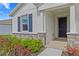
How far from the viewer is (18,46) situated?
4012 mm

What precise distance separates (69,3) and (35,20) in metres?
1.00

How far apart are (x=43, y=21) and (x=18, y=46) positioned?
926mm

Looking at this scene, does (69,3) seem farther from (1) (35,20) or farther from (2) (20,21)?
(2) (20,21)

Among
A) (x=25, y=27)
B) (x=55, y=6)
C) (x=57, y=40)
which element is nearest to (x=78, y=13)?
(x=55, y=6)

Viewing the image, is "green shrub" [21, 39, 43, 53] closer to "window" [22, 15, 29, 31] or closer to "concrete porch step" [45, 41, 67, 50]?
"concrete porch step" [45, 41, 67, 50]

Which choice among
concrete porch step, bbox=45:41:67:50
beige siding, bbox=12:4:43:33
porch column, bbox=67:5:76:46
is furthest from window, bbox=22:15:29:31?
porch column, bbox=67:5:76:46

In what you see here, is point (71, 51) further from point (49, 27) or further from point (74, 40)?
point (49, 27)

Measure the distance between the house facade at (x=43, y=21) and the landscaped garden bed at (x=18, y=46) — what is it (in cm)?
17

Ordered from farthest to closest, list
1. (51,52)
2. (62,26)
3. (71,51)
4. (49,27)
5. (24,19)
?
(24,19)
(49,27)
(62,26)
(51,52)
(71,51)

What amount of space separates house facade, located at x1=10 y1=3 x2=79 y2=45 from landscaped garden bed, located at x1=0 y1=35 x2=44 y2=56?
170mm

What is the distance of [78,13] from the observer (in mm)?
3875

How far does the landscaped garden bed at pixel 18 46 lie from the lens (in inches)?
156

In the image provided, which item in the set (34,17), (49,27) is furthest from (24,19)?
(49,27)

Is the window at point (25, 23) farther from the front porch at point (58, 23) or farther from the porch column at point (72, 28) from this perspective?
the porch column at point (72, 28)
